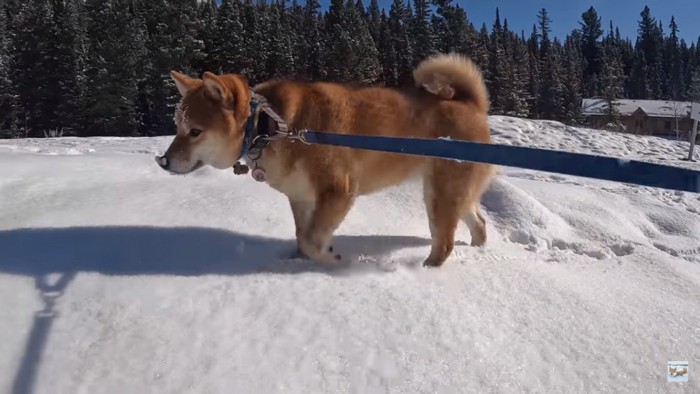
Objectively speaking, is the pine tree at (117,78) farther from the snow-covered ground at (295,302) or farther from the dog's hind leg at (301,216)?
the dog's hind leg at (301,216)

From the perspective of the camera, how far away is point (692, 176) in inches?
66.2

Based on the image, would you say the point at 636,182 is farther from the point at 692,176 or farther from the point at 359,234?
the point at 359,234

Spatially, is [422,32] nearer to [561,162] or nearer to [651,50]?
[561,162]

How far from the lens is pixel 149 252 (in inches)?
127

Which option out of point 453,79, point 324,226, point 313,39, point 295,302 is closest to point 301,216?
point 324,226

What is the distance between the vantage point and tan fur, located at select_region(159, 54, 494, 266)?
3.35 m

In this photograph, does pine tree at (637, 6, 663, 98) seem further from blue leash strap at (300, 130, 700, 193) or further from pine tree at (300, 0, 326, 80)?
blue leash strap at (300, 130, 700, 193)

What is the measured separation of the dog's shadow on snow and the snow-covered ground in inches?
0.7

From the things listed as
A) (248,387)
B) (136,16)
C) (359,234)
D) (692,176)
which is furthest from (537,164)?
(136,16)

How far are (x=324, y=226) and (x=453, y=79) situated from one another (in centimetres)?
179

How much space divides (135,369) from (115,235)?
1.65 meters

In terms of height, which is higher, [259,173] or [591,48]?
[591,48]

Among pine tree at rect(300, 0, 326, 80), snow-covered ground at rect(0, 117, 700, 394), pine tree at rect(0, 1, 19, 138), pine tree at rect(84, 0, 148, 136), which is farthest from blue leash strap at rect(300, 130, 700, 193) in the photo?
pine tree at rect(0, 1, 19, 138)

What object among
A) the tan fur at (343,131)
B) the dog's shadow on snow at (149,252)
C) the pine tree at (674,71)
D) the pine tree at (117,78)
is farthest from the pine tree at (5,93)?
the pine tree at (674,71)
